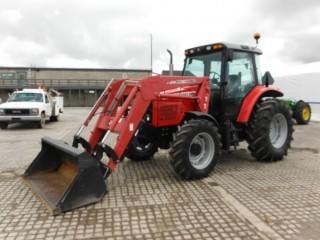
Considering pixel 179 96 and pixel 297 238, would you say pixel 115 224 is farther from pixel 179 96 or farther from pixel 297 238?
pixel 179 96

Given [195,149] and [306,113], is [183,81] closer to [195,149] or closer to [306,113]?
[195,149]

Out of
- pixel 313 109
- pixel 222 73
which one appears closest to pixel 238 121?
pixel 222 73

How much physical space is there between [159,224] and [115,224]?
51cm

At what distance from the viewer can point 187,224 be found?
3.91 metres

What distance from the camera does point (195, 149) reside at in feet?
18.9

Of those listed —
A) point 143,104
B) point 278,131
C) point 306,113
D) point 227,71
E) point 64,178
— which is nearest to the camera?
point 64,178

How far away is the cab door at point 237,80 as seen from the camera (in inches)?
263

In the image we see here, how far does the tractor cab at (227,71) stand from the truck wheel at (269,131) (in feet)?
1.47

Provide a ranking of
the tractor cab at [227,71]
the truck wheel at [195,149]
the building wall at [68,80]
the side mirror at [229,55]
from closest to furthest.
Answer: the truck wheel at [195,149] < the side mirror at [229,55] < the tractor cab at [227,71] < the building wall at [68,80]

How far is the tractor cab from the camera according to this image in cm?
660

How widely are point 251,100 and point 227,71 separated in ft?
2.59

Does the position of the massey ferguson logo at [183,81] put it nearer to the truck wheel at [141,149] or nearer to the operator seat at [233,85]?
the operator seat at [233,85]

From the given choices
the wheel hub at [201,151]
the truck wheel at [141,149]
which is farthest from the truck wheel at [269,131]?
the truck wheel at [141,149]

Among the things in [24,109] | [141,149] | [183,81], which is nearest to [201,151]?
[183,81]
